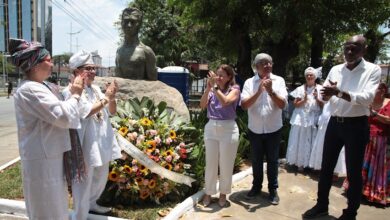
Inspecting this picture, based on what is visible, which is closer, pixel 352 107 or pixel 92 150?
pixel 92 150

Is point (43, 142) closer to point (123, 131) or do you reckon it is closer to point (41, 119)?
point (41, 119)

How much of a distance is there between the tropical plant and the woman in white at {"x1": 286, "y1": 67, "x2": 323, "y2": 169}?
2015 millimetres

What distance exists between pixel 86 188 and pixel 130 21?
11.3 ft

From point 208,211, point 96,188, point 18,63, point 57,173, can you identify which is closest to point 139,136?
point 96,188

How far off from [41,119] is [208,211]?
240cm

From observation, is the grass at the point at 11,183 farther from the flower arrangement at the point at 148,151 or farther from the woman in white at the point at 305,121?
the woman in white at the point at 305,121

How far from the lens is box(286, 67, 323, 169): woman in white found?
6.23m

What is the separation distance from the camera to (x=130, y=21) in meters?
6.31

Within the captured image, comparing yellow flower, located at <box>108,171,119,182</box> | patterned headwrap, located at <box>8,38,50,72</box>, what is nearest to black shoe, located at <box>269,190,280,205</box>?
yellow flower, located at <box>108,171,119,182</box>

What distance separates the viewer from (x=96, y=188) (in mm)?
4000

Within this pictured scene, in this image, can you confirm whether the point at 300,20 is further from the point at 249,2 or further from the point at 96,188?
the point at 96,188

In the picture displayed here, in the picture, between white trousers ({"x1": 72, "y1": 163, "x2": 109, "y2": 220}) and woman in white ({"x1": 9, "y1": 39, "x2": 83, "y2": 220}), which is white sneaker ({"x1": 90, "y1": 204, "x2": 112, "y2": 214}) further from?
woman in white ({"x1": 9, "y1": 39, "x2": 83, "y2": 220})

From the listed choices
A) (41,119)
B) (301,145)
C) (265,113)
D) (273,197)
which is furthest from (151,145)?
(301,145)

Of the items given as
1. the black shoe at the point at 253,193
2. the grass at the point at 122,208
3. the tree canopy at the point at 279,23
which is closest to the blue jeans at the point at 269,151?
the black shoe at the point at 253,193
